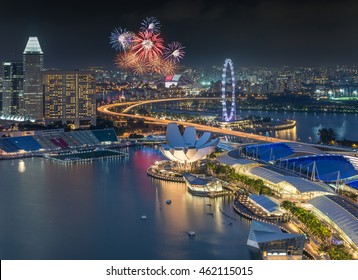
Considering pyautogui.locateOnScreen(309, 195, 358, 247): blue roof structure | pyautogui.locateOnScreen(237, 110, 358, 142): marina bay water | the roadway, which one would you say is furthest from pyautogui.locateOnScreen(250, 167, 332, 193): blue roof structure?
pyautogui.locateOnScreen(237, 110, 358, 142): marina bay water

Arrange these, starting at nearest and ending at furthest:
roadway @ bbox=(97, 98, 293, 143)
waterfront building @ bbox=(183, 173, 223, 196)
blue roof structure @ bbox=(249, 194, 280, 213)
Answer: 1. blue roof structure @ bbox=(249, 194, 280, 213)
2. waterfront building @ bbox=(183, 173, 223, 196)
3. roadway @ bbox=(97, 98, 293, 143)

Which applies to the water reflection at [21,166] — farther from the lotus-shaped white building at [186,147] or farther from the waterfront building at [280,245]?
the waterfront building at [280,245]

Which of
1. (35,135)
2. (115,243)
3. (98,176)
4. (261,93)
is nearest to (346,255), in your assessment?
(115,243)

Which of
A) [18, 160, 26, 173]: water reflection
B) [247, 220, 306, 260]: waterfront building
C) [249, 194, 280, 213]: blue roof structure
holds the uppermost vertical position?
[18, 160, 26, 173]: water reflection

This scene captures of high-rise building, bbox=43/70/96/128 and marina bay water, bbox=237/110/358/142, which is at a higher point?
high-rise building, bbox=43/70/96/128

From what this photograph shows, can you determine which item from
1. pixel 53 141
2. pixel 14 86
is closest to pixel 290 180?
pixel 53 141

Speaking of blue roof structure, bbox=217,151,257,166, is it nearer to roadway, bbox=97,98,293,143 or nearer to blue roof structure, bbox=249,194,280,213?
blue roof structure, bbox=249,194,280,213
